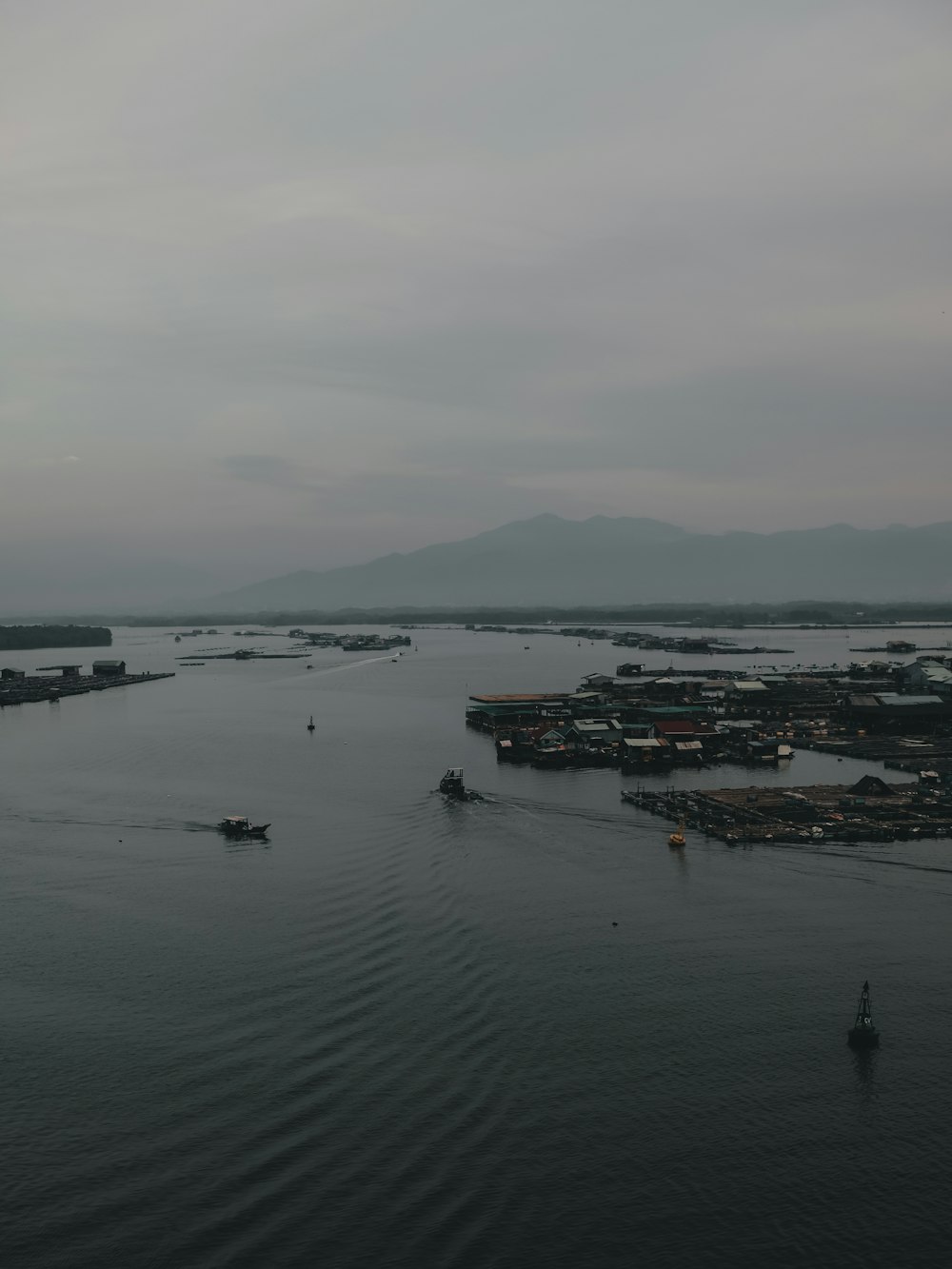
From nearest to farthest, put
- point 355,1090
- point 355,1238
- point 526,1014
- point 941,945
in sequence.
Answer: point 355,1238, point 355,1090, point 526,1014, point 941,945

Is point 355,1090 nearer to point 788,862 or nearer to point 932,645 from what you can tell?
point 788,862

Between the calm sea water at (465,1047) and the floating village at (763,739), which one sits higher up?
the floating village at (763,739)

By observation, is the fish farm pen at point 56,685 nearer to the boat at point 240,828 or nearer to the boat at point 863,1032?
the boat at point 240,828

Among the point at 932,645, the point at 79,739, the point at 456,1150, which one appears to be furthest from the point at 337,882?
the point at 932,645

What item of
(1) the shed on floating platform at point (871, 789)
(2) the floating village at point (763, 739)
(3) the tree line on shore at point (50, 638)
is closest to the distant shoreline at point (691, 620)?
(3) the tree line on shore at point (50, 638)

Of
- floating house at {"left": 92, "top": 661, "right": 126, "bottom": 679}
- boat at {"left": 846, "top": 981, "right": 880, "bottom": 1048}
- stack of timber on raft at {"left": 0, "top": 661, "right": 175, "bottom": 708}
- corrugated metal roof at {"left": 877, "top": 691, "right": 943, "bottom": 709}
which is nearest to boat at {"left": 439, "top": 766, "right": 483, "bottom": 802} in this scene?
boat at {"left": 846, "top": 981, "right": 880, "bottom": 1048}

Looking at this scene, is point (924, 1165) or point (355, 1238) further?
point (924, 1165)

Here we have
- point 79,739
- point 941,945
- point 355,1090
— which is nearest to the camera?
point 355,1090
